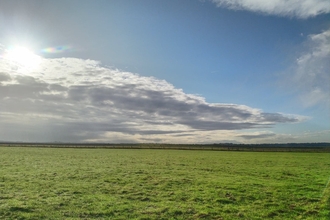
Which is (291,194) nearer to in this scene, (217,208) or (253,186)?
(253,186)

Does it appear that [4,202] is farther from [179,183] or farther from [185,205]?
[179,183]

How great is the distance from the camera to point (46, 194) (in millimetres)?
16188

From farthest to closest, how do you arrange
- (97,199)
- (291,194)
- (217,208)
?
(291,194) < (97,199) < (217,208)

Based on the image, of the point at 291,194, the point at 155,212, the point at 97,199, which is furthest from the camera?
the point at 291,194

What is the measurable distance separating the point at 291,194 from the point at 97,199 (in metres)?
14.0

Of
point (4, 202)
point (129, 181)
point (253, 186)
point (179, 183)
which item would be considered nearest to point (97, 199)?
point (4, 202)

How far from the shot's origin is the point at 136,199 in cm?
1570

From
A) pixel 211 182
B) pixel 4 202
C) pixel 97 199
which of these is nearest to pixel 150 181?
pixel 211 182

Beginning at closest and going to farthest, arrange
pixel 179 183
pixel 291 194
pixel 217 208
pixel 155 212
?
pixel 155 212 < pixel 217 208 < pixel 291 194 < pixel 179 183

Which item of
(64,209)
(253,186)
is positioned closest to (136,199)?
(64,209)

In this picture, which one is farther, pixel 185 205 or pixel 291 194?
pixel 291 194

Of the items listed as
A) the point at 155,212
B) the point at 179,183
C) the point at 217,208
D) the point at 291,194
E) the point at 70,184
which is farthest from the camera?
the point at 179,183

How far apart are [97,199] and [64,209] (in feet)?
8.20

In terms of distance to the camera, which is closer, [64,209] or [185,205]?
[64,209]
